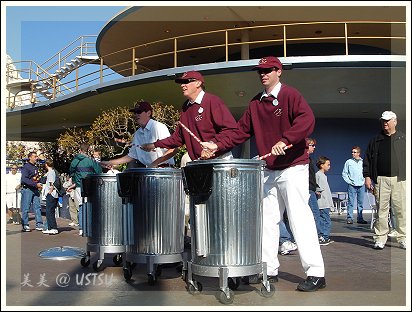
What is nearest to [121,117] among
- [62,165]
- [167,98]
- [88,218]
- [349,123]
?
[167,98]

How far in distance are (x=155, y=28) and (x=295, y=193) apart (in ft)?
53.4

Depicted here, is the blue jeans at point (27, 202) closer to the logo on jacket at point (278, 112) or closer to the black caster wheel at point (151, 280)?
the black caster wheel at point (151, 280)

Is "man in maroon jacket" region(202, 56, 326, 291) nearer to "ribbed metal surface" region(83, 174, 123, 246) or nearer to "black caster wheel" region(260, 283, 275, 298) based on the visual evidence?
"black caster wheel" region(260, 283, 275, 298)

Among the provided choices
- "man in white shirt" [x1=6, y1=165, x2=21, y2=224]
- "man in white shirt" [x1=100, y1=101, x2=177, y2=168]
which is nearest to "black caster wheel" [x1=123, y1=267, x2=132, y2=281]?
"man in white shirt" [x1=100, y1=101, x2=177, y2=168]

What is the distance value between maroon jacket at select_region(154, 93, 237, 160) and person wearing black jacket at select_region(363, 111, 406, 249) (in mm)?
3627

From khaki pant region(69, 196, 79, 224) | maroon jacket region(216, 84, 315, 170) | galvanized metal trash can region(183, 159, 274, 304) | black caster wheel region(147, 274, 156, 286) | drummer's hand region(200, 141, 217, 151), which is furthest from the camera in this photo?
khaki pant region(69, 196, 79, 224)

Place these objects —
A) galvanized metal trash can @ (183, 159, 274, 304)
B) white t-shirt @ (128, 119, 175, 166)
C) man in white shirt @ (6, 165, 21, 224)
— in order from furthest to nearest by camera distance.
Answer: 1. man in white shirt @ (6, 165, 21, 224)
2. white t-shirt @ (128, 119, 175, 166)
3. galvanized metal trash can @ (183, 159, 274, 304)

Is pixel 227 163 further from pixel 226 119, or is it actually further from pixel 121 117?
pixel 121 117

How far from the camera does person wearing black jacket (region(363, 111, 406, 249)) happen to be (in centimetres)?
714

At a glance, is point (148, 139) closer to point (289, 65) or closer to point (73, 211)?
point (73, 211)

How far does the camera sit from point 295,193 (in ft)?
13.9

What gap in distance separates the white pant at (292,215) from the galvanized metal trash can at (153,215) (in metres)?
0.99

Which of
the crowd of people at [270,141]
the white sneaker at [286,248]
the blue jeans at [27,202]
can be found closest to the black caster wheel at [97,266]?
the crowd of people at [270,141]

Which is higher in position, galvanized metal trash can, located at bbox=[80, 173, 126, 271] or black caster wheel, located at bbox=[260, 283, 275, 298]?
galvanized metal trash can, located at bbox=[80, 173, 126, 271]
